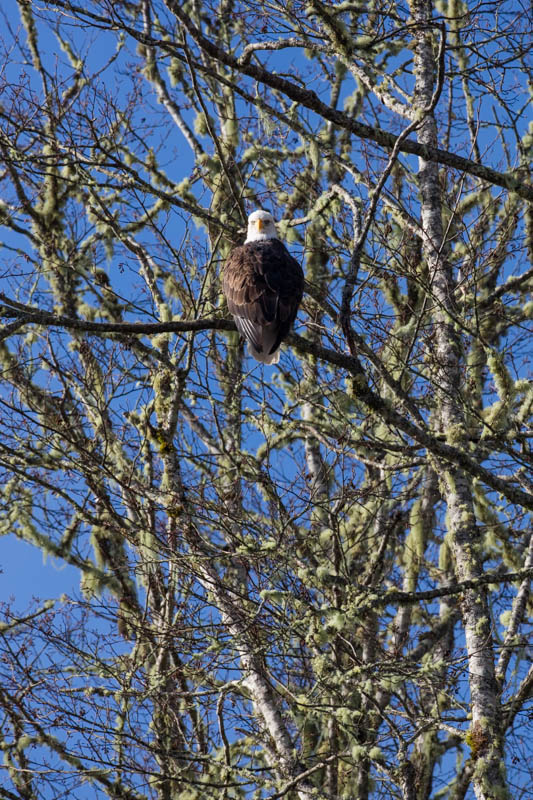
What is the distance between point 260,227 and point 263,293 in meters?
1.18

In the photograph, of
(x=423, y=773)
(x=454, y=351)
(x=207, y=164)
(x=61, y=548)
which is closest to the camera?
(x=454, y=351)

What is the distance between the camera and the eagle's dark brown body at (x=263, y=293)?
5.80 m

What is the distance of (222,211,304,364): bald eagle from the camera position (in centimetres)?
580

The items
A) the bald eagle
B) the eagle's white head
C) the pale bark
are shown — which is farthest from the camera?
the eagle's white head

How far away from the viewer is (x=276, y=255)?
6230 mm

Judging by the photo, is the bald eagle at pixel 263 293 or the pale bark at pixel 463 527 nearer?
the pale bark at pixel 463 527

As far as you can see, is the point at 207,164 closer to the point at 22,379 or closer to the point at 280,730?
the point at 22,379

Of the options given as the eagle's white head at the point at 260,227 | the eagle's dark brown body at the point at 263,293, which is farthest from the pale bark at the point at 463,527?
the eagle's white head at the point at 260,227

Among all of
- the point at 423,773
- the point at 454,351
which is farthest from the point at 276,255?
the point at 423,773

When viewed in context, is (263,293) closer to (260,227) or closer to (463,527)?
(260,227)

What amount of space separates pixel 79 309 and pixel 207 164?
230 cm

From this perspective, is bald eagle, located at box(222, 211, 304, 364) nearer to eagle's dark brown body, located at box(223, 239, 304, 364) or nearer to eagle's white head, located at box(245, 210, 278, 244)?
eagle's dark brown body, located at box(223, 239, 304, 364)

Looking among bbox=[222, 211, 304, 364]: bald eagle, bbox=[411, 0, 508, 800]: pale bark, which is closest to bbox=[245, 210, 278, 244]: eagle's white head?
bbox=[222, 211, 304, 364]: bald eagle

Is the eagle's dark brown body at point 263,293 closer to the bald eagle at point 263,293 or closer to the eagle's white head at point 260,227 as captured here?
the bald eagle at point 263,293
